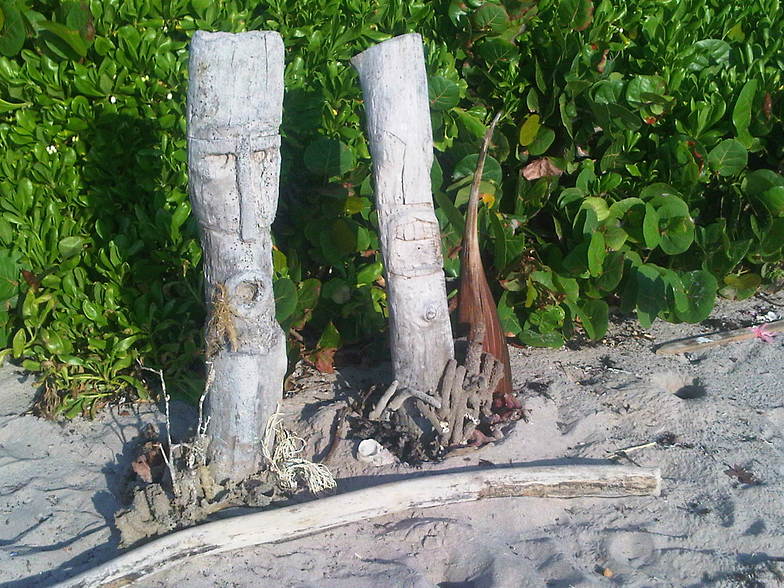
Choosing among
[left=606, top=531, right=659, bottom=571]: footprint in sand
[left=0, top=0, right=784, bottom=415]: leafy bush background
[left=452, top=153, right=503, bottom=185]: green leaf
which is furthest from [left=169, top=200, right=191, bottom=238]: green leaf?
[left=606, top=531, right=659, bottom=571]: footprint in sand

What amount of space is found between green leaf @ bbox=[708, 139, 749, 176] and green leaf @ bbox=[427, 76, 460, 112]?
1.27 metres

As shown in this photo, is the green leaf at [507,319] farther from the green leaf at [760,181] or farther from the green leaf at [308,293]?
the green leaf at [760,181]

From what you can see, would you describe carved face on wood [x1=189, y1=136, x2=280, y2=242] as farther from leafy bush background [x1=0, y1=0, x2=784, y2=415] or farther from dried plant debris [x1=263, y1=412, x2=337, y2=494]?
dried plant debris [x1=263, y1=412, x2=337, y2=494]

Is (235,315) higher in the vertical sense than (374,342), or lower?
higher

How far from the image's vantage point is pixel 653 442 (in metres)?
3.02

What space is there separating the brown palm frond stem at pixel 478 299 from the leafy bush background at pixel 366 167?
175 mm

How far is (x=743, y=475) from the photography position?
2830 mm

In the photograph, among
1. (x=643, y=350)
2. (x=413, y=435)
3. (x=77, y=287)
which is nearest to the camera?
(x=413, y=435)

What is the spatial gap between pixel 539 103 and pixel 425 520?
2.02 metres

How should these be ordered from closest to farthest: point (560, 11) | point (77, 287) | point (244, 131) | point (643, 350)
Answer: point (244, 131)
point (77, 287)
point (560, 11)
point (643, 350)

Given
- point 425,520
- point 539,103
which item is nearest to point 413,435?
point 425,520

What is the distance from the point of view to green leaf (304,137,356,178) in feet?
10.4

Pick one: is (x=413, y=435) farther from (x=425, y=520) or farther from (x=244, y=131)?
(x=244, y=131)

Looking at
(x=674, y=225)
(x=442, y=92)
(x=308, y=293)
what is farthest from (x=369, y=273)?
(x=674, y=225)
